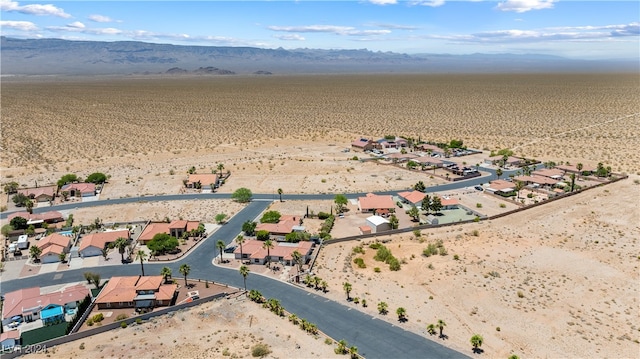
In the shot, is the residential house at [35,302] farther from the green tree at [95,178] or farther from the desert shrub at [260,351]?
the green tree at [95,178]

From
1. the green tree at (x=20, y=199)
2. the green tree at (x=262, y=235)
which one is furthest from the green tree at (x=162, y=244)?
the green tree at (x=20, y=199)

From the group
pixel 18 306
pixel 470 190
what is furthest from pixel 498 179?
pixel 18 306

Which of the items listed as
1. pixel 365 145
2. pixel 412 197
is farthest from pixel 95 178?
pixel 365 145

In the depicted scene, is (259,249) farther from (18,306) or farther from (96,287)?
(18,306)

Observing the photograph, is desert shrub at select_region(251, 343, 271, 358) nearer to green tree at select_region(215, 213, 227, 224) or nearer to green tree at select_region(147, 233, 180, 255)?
green tree at select_region(147, 233, 180, 255)

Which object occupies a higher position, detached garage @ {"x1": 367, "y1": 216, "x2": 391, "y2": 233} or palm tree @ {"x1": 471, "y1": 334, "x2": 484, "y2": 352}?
detached garage @ {"x1": 367, "y1": 216, "x2": 391, "y2": 233}

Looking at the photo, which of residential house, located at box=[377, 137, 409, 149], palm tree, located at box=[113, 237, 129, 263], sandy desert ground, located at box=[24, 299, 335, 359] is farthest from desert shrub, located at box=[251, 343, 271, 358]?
residential house, located at box=[377, 137, 409, 149]
